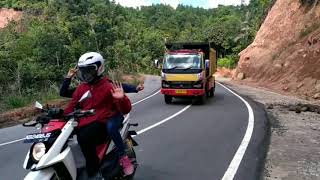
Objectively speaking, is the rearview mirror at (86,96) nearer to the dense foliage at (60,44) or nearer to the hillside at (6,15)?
the dense foliage at (60,44)

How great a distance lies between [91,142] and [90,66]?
94 cm

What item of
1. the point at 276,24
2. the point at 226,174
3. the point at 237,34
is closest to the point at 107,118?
the point at 226,174

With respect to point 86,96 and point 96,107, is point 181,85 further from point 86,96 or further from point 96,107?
point 86,96

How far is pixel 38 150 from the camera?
5.54 m

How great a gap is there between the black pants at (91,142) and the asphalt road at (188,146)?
1965 mm

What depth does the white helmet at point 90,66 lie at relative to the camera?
6.22 meters

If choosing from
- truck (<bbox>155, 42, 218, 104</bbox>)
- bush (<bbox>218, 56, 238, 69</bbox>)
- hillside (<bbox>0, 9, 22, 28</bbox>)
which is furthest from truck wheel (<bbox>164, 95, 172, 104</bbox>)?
hillside (<bbox>0, 9, 22, 28</bbox>)

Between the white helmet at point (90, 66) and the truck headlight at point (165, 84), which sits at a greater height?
the white helmet at point (90, 66)

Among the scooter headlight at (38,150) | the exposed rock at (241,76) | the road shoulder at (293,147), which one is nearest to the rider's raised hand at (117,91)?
the scooter headlight at (38,150)

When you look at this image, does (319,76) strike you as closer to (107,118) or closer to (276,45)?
(276,45)

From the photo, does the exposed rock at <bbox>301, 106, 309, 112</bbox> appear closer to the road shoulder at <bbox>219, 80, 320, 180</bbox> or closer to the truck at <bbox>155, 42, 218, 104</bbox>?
the road shoulder at <bbox>219, 80, 320, 180</bbox>

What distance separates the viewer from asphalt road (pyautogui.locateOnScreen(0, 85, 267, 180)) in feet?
28.3

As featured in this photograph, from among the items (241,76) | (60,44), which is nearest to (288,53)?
(241,76)

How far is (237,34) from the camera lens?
281 feet
